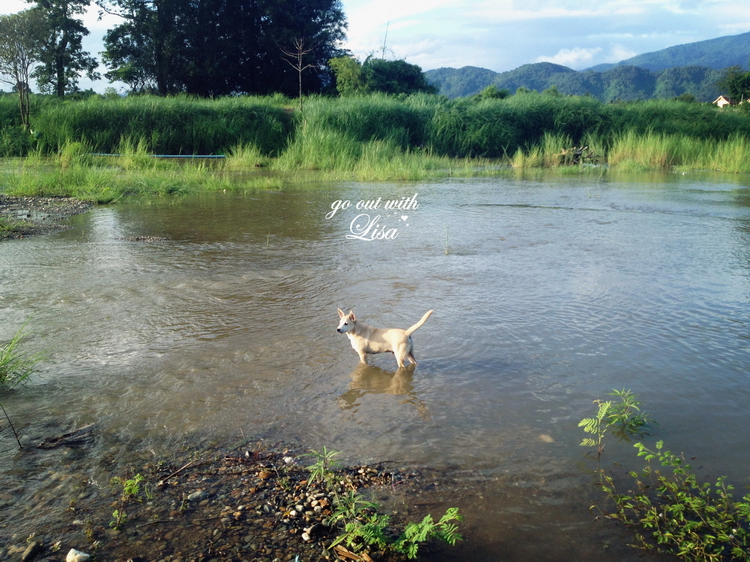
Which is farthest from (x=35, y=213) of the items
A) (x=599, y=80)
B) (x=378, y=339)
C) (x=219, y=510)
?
(x=599, y=80)

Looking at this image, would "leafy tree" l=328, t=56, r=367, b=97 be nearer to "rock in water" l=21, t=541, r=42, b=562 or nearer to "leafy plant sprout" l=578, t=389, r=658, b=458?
"leafy plant sprout" l=578, t=389, r=658, b=458

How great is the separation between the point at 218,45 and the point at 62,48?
29.1 ft

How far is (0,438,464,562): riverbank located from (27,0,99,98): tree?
35.6 metres

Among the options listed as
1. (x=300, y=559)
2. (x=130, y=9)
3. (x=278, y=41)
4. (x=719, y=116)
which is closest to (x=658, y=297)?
(x=300, y=559)

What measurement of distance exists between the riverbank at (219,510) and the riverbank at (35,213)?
642 centimetres

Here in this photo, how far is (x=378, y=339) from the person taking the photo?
14.3 feet

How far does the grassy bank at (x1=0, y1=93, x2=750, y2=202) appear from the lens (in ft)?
48.1

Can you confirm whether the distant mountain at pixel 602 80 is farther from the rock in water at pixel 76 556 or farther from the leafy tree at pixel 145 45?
the rock in water at pixel 76 556

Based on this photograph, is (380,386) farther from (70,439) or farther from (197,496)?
(70,439)

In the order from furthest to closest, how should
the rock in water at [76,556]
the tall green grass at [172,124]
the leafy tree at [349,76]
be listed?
the leafy tree at [349,76] → the tall green grass at [172,124] → the rock in water at [76,556]

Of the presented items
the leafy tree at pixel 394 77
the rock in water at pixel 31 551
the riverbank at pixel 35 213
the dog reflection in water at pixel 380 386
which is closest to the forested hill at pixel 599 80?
the leafy tree at pixel 394 77

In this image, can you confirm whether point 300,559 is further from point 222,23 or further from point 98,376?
point 222,23

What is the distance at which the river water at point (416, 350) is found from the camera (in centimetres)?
309

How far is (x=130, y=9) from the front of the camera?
A: 35781 mm
